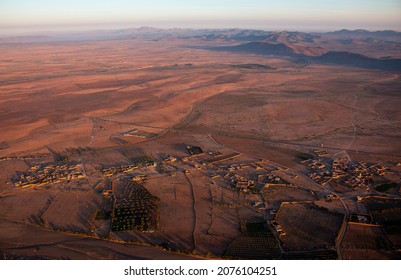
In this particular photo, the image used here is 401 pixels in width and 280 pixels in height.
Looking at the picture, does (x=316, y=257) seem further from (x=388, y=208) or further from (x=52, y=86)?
(x=52, y=86)

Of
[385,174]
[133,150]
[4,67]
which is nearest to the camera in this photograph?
[385,174]

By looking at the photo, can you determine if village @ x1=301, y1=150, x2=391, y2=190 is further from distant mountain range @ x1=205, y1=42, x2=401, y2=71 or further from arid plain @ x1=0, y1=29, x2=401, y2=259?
distant mountain range @ x1=205, y1=42, x2=401, y2=71

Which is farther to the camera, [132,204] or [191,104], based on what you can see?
[191,104]

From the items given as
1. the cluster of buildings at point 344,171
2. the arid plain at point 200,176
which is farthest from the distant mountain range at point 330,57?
the cluster of buildings at point 344,171

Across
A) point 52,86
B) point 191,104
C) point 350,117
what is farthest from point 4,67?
point 350,117

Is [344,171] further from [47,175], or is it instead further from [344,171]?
[47,175]

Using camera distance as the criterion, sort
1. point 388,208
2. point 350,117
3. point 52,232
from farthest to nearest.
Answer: point 350,117 → point 388,208 → point 52,232

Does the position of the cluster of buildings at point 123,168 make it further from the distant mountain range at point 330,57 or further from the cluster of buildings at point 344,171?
the distant mountain range at point 330,57
